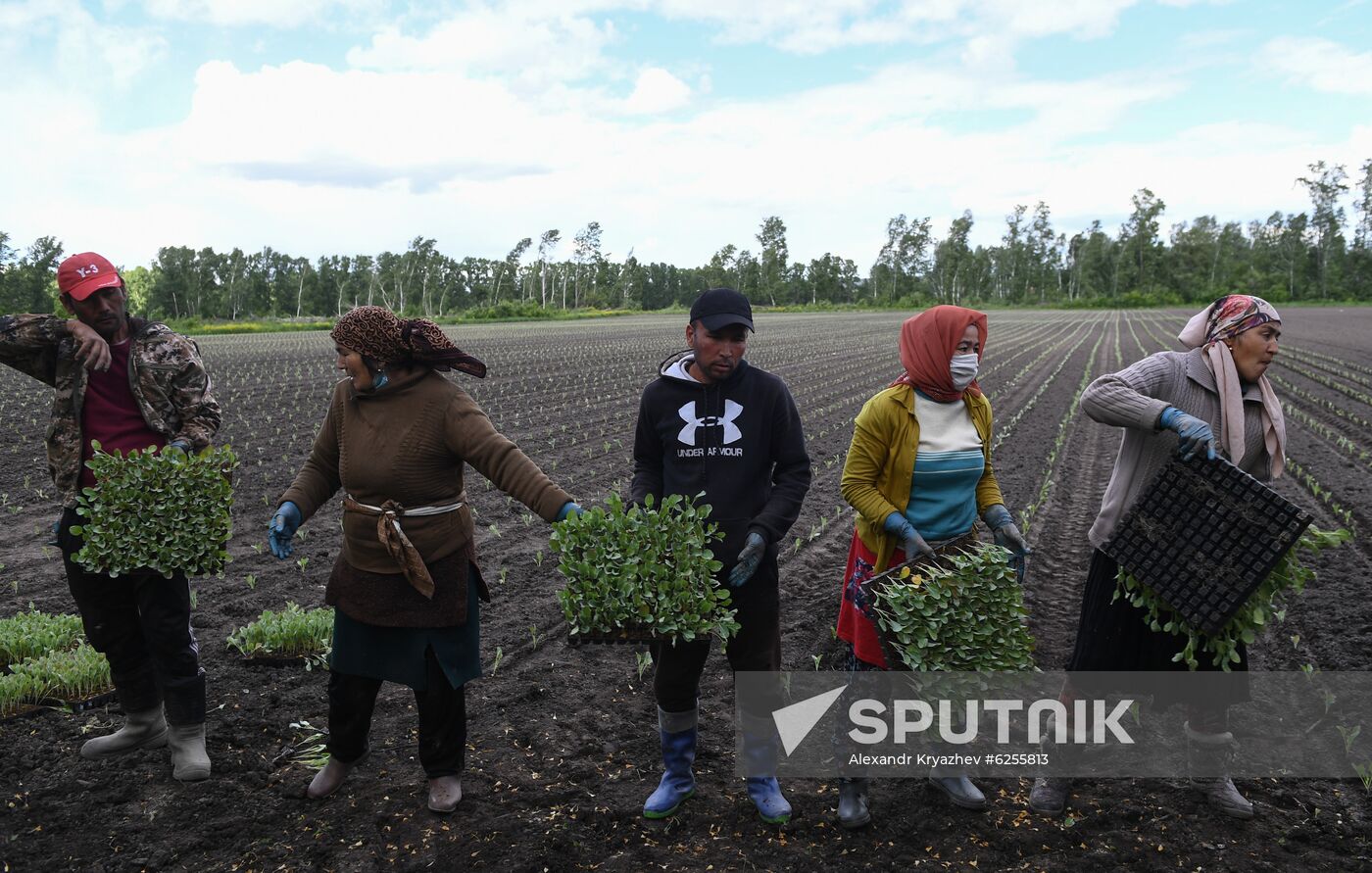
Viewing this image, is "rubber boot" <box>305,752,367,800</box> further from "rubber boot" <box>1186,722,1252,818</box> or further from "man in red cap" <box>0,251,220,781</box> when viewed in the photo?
"rubber boot" <box>1186,722,1252,818</box>

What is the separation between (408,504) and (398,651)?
0.58 meters

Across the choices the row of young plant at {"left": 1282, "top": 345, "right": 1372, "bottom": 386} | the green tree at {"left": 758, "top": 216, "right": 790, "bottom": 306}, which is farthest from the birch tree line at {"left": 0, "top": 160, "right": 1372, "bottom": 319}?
the row of young plant at {"left": 1282, "top": 345, "right": 1372, "bottom": 386}

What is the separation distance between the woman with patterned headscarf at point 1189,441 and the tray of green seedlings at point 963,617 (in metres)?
0.66

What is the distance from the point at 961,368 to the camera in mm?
3406

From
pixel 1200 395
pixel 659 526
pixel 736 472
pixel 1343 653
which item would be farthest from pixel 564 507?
pixel 1343 653

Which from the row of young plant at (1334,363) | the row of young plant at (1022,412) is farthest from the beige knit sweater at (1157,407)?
the row of young plant at (1334,363)

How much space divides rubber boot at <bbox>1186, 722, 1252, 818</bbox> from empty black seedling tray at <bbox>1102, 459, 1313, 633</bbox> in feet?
2.40

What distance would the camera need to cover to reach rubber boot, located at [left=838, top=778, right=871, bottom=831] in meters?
3.46

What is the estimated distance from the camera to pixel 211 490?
374cm

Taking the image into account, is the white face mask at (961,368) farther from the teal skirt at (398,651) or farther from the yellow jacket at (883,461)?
the teal skirt at (398,651)

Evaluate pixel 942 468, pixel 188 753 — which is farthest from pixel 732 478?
pixel 188 753

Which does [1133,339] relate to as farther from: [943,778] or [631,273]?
[631,273]

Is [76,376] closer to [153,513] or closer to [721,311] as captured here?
[153,513]

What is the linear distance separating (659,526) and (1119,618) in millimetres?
1994
